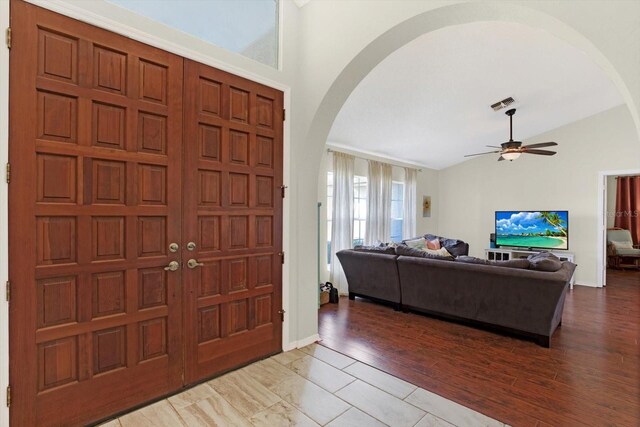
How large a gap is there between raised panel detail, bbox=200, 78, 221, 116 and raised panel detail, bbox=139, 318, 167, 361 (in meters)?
1.53

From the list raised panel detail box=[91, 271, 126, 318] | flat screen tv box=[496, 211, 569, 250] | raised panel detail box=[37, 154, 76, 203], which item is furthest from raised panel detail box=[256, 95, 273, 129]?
flat screen tv box=[496, 211, 569, 250]

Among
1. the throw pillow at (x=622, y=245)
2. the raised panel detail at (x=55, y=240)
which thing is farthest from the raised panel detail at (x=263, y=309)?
the throw pillow at (x=622, y=245)

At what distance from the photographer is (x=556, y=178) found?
248 inches

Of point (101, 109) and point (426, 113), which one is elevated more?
point (426, 113)

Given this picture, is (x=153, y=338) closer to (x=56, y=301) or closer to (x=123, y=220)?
(x=56, y=301)

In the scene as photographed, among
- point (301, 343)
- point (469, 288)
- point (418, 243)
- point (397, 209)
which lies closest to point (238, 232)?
point (301, 343)

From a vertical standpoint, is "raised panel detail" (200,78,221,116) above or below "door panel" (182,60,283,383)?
above

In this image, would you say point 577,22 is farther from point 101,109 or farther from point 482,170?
point 482,170

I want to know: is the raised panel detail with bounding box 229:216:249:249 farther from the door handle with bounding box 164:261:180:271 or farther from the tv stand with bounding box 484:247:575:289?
the tv stand with bounding box 484:247:575:289

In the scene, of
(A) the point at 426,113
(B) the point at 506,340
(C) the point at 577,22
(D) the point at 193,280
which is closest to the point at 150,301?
(D) the point at 193,280

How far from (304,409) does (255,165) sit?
182cm

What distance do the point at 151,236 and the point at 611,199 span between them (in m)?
10.4

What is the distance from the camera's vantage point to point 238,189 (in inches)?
98.0

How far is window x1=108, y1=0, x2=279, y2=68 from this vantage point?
6.98 ft
